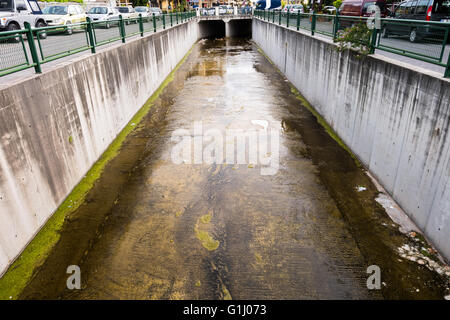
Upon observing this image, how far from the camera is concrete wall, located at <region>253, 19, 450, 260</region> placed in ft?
14.9

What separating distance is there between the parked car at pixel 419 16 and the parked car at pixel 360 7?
9.66 ft

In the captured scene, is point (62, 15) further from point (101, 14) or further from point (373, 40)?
point (373, 40)

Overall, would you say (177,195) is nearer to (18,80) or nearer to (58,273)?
(58,273)

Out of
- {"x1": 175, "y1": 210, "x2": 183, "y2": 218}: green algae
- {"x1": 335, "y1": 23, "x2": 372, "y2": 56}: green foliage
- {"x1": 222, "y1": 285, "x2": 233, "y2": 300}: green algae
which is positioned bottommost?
{"x1": 222, "y1": 285, "x2": 233, "y2": 300}: green algae

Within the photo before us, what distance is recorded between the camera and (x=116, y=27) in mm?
10156

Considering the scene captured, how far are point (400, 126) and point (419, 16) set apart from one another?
7.78 m

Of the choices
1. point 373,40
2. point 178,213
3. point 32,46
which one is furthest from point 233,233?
point 373,40

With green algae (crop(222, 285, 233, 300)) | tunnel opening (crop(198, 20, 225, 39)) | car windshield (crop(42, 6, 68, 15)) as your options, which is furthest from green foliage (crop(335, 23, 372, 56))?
tunnel opening (crop(198, 20, 225, 39))

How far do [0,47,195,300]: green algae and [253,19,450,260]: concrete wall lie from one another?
138 inches

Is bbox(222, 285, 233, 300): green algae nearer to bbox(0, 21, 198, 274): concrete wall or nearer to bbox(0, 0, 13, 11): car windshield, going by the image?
bbox(0, 21, 198, 274): concrete wall

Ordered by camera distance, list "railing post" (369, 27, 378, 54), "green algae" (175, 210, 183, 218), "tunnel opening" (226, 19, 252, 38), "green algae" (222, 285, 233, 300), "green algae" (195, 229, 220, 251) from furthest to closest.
→ "tunnel opening" (226, 19, 252, 38) < "railing post" (369, 27, 378, 54) < "green algae" (175, 210, 183, 218) < "green algae" (195, 229, 220, 251) < "green algae" (222, 285, 233, 300)

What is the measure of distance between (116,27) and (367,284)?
1016 centimetres

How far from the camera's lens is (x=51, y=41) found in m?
6.75
